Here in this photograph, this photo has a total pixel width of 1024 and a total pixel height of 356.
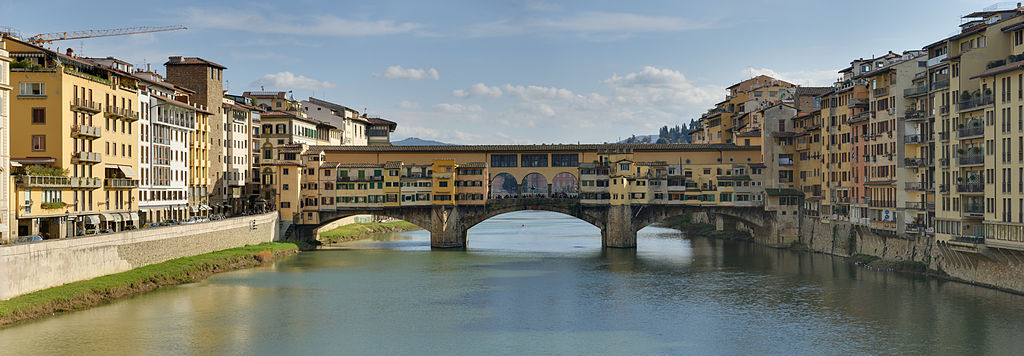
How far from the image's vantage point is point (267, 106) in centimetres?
10119

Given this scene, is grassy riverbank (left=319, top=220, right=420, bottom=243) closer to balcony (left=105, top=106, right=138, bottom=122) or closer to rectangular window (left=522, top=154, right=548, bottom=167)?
rectangular window (left=522, top=154, right=548, bottom=167)

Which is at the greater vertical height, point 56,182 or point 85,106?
point 85,106

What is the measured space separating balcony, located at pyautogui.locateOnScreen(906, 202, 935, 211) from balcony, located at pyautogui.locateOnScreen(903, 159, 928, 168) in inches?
89.1

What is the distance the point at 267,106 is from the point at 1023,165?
76279mm

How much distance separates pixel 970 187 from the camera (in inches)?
1927

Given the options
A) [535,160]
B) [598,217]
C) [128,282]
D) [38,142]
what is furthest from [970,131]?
[38,142]

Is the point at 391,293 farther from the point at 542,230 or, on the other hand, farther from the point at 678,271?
the point at 542,230

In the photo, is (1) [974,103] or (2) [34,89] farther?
(2) [34,89]

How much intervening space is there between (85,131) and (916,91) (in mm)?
49405

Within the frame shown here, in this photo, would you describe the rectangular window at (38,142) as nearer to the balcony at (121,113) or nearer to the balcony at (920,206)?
the balcony at (121,113)

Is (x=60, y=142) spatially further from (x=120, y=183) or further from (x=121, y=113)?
(x=120, y=183)

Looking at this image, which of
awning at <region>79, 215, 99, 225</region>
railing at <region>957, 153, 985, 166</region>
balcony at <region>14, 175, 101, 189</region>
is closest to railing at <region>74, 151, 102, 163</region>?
balcony at <region>14, 175, 101, 189</region>

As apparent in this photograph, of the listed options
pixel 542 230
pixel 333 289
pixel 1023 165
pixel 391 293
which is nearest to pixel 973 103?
pixel 1023 165

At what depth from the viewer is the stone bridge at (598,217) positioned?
80.3 meters
